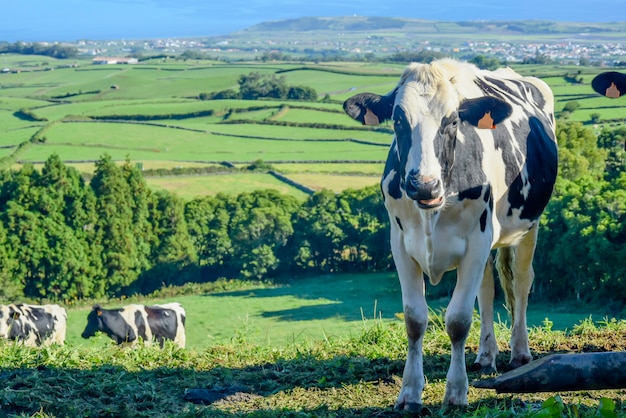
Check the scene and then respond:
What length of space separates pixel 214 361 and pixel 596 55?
4136 inches

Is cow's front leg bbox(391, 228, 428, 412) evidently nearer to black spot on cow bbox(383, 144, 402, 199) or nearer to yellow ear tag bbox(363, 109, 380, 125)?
black spot on cow bbox(383, 144, 402, 199)

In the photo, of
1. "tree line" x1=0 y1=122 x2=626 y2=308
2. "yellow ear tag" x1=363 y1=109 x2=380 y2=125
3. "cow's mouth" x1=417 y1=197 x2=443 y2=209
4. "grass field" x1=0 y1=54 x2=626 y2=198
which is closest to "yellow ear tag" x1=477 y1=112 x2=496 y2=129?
"yellow ear tag" x1=363 y1=109 x2=380 y2=125

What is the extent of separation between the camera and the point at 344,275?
58.4 meters

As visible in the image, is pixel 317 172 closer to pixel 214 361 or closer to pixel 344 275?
pixel 344 275

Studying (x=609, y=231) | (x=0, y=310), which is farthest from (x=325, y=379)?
(x=609, y=231)

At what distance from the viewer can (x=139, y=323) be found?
2381 cm

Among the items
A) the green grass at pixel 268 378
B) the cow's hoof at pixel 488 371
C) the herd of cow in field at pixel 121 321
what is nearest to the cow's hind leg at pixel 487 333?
the cow's hoof at pixel 488 371

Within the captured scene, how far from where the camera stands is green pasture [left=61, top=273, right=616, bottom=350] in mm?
39781

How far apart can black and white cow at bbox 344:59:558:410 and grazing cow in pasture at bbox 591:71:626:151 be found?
1.00 metres

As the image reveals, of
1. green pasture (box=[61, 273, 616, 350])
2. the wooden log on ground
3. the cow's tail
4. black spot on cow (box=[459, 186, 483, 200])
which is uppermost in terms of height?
black spot on cow (box=[459, 186, 483, 200])

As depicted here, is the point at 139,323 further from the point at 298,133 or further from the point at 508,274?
the point at 298,133

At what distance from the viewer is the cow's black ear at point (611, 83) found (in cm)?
834

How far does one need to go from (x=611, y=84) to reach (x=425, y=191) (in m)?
2.99

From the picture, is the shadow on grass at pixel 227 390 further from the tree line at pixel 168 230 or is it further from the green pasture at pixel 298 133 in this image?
the green pasture at pixel 298 133
